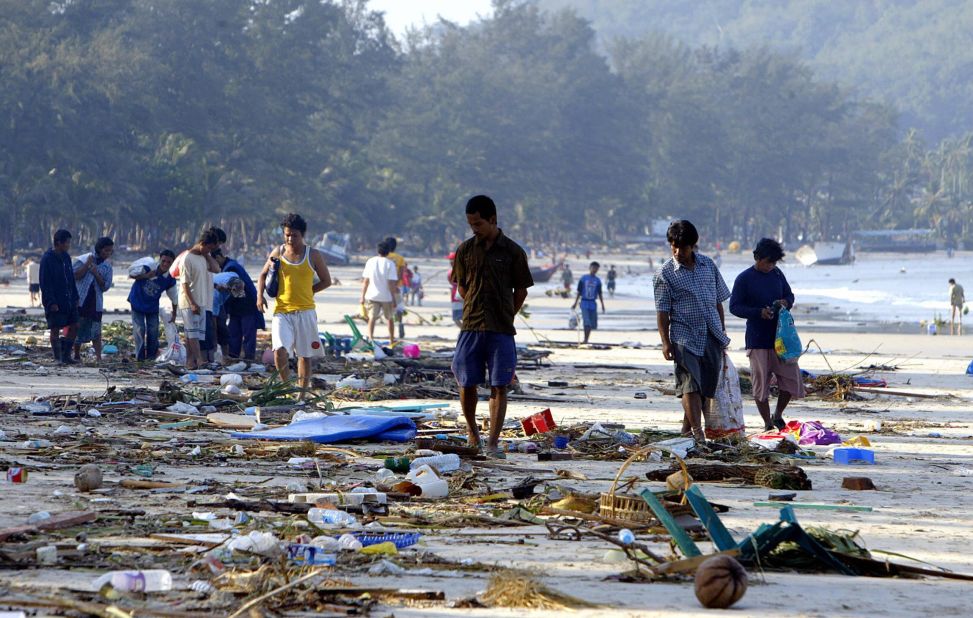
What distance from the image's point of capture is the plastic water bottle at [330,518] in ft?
19.5

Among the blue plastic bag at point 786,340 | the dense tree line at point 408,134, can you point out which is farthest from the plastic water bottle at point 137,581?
the dense tree line at point 408,134

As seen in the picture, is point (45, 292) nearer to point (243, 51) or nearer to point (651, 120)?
point (243, 51)

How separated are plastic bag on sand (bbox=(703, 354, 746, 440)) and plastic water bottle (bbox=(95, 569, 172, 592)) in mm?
5438

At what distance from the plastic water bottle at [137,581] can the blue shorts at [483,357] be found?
4.26 metres

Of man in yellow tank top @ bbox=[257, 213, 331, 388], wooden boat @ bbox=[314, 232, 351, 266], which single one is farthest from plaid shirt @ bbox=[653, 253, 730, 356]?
wooden boat @ bbox=[314, 232, 351, 266]

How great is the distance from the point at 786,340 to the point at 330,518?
5074 mm

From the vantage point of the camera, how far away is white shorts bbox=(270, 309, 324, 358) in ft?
38.6

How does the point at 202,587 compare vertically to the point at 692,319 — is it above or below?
below

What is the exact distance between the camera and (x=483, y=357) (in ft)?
29.1

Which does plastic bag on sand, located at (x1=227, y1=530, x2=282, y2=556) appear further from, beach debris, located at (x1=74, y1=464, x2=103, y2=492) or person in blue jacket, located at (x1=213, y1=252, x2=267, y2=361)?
person in blue jacket, located at (x1=213, y1=252, x2=267, y2=361)

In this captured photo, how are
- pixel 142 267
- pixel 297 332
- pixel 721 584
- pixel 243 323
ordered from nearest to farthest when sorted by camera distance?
1. pixel 721 584
2. pixel 297 332
3. pixel 142 267
4. pixel 243 323

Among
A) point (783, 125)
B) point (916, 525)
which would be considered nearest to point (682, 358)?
point (916, 525)

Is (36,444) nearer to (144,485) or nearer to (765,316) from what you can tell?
(144,485)

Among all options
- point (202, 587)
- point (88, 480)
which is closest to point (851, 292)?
point (88, 480)
